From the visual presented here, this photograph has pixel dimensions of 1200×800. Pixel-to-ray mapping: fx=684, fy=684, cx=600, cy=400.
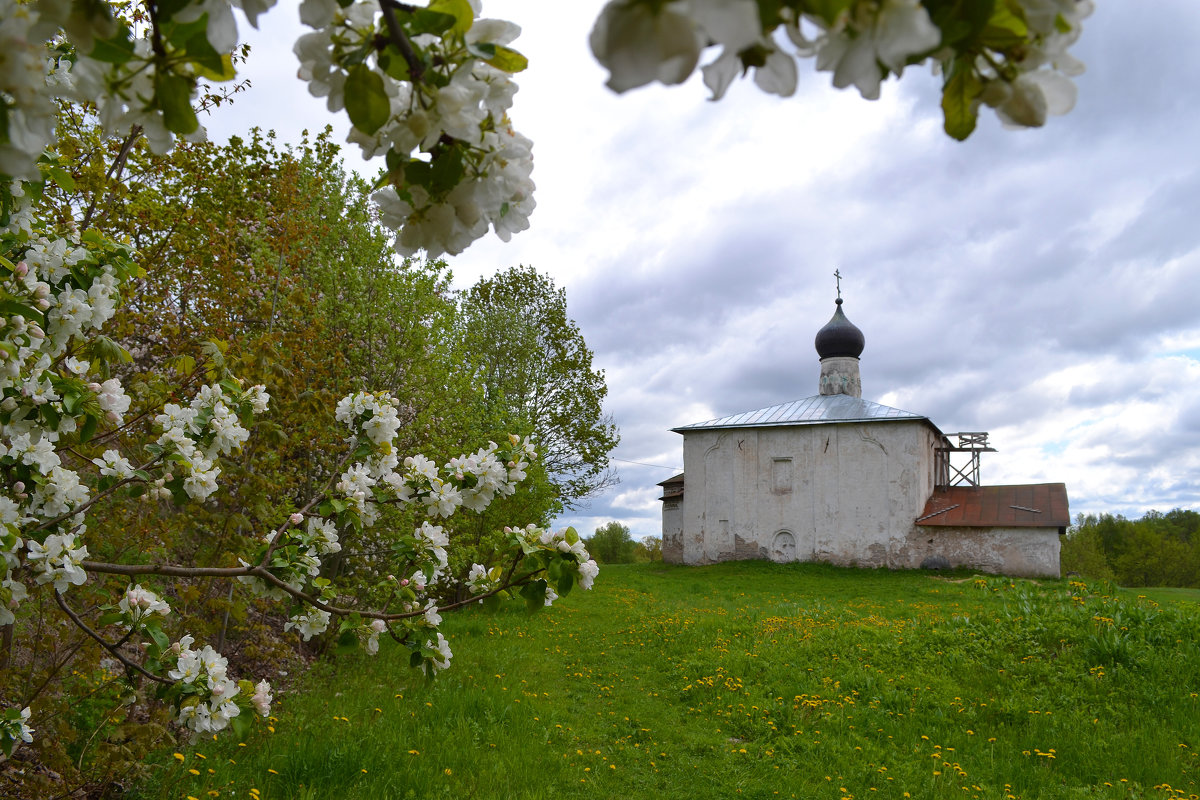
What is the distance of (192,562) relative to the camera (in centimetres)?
566

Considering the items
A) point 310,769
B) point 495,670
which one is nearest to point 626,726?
point 495,670

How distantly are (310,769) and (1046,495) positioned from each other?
2266cm

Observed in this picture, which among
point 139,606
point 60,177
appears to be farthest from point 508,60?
point 139,606

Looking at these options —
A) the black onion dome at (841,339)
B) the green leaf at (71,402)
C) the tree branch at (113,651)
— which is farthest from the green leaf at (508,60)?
the black onion dome at (841,339)

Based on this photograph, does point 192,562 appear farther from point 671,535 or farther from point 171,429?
point 671,535

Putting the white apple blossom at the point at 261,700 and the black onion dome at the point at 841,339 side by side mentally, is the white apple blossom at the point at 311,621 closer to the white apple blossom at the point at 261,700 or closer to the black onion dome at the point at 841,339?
the white apple blossom at the point at 261,700

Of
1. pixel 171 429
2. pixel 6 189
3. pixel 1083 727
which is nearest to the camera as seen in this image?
pixel 6 189

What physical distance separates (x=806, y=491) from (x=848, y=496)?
1308mm

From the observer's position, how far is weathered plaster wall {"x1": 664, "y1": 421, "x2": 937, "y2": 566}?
70.1ft

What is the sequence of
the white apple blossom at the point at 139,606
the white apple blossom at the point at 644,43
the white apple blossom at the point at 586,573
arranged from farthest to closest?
the white apple blossom at the point at 139,606, the white apple blossom at the point at 586,573, the white apple blossom at the point at 644,43

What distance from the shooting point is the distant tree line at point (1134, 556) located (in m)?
39.7

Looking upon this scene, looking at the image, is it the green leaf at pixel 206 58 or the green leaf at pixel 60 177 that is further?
the green leaf at pixel 60 177

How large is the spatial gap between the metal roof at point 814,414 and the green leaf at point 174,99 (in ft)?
74.6

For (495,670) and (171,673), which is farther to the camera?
(495,670)
